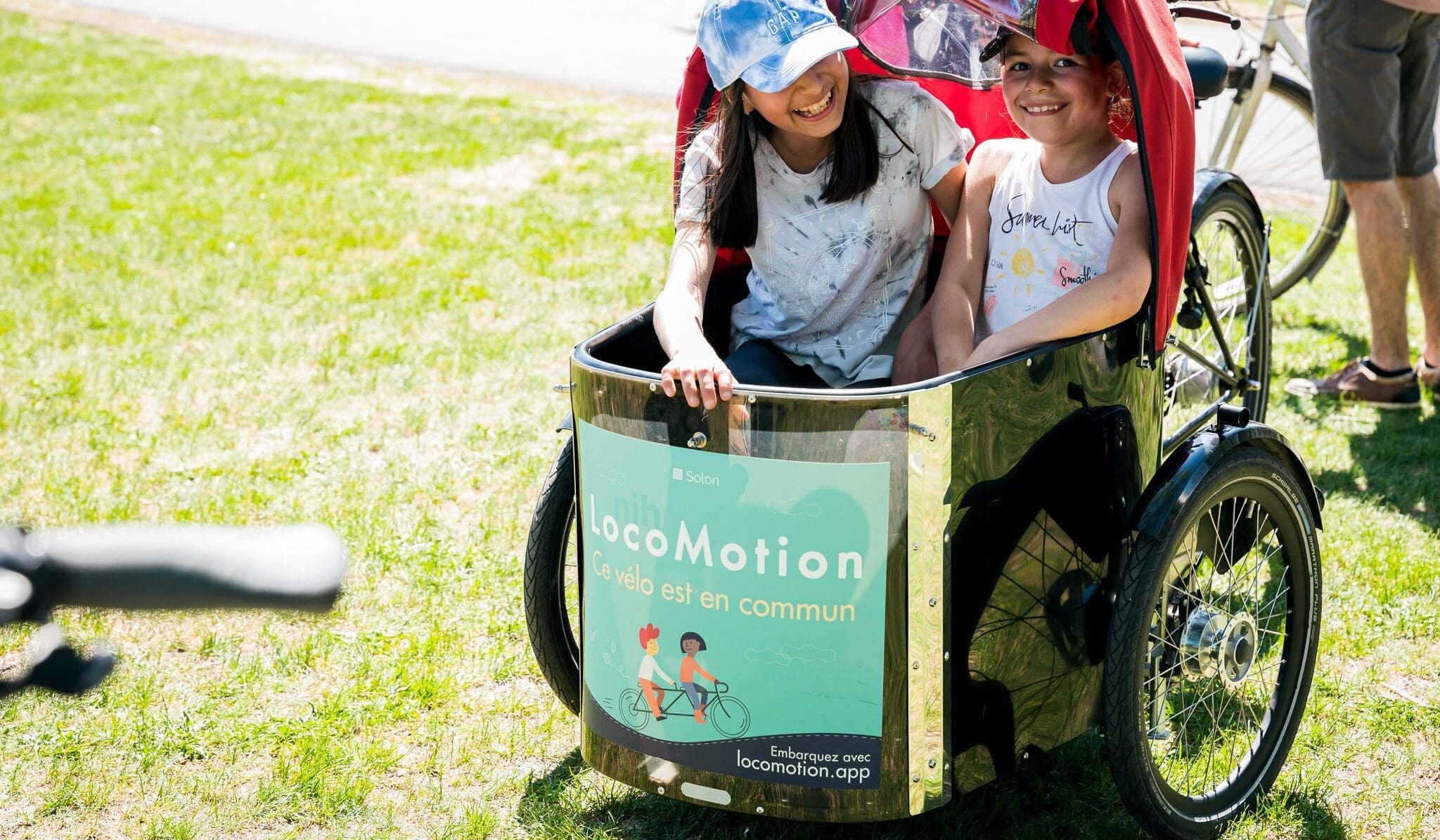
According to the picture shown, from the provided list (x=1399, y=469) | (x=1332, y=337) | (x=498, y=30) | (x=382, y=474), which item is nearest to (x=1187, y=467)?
(x=1399, y=469)

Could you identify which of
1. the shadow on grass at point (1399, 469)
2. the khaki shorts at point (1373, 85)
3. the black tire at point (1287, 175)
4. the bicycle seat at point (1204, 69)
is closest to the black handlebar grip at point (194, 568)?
the bicycle seat at point (1204, 69)

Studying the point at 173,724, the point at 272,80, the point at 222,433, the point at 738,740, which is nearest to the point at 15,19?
the point at 272,80

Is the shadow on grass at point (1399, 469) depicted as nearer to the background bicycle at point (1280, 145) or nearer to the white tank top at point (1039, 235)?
the background bicycle at point (1280, 145)

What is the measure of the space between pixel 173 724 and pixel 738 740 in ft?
4.33

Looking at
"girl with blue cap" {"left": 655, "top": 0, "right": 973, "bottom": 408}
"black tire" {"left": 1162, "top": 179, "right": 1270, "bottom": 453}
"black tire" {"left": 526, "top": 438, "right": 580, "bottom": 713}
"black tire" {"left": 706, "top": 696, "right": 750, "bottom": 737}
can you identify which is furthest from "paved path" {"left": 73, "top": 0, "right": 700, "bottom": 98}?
"black tire" {"left": 706, "top": 696, "right": 750, "bottom": 737}

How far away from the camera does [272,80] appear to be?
32.8 ft

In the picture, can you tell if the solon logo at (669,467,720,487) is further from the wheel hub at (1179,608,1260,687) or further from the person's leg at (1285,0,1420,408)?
the person's leg at (1285,0,1420,408)

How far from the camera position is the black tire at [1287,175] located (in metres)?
4.45

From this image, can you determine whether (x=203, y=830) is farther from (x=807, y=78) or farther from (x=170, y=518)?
(x=807, y=78)

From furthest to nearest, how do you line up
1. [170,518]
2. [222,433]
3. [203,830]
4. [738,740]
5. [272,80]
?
[272,80] → [222,433] → [170,518] → [203,830] → [738,740]

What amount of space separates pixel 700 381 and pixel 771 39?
756 millimetres

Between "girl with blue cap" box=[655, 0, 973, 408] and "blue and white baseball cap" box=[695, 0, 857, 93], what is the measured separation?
0.26 feet

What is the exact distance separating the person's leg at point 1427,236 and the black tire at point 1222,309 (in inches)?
30.6

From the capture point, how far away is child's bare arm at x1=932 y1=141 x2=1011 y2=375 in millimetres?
2516
